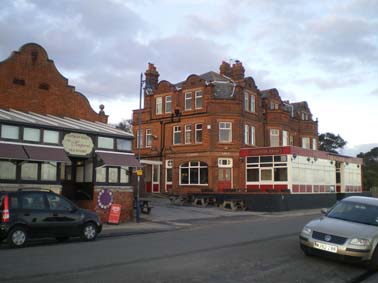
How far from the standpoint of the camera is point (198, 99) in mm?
41844

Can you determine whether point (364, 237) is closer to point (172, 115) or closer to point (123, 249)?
point (123, 249)

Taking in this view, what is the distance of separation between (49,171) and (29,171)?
0.97m

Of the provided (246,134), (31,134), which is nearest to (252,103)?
(246,134)

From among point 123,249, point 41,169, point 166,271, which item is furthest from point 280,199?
point 166,271

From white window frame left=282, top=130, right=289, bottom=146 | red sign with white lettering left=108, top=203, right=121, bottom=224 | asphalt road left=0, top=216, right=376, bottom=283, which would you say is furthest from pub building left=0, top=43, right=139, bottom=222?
white window frame left=282, top=130, right=289, bottom=146

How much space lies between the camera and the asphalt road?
9164mm

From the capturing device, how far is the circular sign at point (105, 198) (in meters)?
23.0

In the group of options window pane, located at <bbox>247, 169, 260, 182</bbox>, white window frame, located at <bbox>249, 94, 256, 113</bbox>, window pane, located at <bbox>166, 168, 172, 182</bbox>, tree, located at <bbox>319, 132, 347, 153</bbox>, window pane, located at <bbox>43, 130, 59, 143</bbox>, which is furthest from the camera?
tree, located at <bbox>319, 132, 347, 153</bbox>

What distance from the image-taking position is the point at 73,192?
24.2 meters

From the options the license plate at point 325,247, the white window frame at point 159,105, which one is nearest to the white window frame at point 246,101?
the white window frame at point 159,105

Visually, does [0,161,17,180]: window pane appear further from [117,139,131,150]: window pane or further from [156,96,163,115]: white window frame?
[156,96,163,115]: white window frame

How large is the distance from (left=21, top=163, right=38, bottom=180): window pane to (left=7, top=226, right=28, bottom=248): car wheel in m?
6.57

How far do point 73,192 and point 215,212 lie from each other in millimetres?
10221

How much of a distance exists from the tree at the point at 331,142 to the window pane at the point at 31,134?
6845 cm
